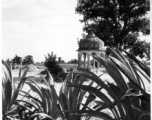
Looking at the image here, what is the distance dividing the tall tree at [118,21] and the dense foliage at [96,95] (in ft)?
26.4

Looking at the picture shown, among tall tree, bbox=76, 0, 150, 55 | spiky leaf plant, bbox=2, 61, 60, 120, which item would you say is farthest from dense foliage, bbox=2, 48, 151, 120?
tall tree, bbox=76, 0, 150, 55

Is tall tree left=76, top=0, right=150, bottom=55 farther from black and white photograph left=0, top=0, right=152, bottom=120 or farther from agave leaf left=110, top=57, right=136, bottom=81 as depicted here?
agave leaf left=110, top=57, right=136, bottom=81

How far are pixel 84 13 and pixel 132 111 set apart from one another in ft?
34.4

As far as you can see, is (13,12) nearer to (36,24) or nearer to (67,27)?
(36,24)

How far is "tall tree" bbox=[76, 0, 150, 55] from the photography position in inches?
370

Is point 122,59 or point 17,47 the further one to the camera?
point 17,47

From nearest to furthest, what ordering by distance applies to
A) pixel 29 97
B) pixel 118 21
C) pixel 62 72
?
pixel 29 97 → pixel 62 72 → pixel 118 21

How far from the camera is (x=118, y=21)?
32.2 ft

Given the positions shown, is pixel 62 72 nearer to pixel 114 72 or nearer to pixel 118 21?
pixel 114 72

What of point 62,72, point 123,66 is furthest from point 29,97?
point 123,66

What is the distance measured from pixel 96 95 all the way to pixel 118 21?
911 cm

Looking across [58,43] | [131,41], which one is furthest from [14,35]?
[131,41]

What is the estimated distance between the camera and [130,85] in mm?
1080

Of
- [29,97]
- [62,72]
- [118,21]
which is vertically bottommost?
[29,97]
